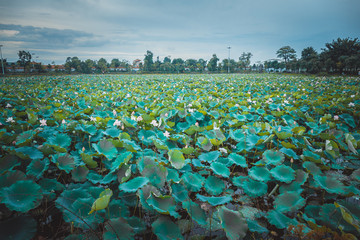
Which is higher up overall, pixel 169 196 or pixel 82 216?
pixel 169 196

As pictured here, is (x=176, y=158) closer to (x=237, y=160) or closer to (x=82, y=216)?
(x=237, y=160)

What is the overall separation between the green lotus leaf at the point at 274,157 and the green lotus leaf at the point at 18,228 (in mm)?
2068

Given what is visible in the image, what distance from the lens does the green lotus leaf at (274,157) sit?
1921 mm

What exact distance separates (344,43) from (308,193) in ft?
137

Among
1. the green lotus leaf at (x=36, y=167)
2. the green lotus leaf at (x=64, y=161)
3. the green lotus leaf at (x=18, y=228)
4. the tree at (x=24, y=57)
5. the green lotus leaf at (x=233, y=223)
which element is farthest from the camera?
the tree at (x=24, y=57)

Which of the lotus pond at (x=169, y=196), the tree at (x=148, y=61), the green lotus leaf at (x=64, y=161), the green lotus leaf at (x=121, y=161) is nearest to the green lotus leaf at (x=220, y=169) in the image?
the lotus pond at (x=169, y=196)

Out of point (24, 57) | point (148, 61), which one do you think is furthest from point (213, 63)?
point (24, 57)

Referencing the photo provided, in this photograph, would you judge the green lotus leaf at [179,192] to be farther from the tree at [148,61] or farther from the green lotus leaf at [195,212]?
Result: the tree at [148,61]

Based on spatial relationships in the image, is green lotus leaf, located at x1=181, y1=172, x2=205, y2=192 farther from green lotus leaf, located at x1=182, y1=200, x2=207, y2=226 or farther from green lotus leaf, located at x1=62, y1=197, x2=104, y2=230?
green lotus leaf, located at x1=62, y1=197, x2=104, y2=230

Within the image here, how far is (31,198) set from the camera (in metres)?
1.24

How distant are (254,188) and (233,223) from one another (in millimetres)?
530

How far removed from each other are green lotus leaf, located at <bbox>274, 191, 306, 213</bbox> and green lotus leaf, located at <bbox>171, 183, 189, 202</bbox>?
0.74 meters

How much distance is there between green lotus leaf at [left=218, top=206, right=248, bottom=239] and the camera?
1.17 m

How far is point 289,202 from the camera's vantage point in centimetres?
145
